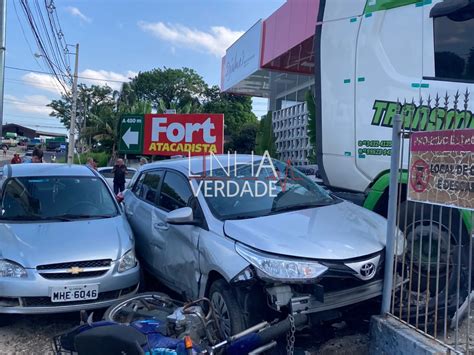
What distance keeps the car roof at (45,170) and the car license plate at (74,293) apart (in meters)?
2.11

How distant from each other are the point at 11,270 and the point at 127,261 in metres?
1.06

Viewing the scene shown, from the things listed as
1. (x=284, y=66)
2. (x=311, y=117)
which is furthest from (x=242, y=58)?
(x=311, y=117)

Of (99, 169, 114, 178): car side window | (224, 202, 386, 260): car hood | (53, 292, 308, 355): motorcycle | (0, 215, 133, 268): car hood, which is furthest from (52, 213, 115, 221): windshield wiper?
(99, 169, 114, 178): car side window

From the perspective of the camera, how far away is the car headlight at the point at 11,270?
3.94 metres

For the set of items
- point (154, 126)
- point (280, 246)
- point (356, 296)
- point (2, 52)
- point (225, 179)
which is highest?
point (2, 52)

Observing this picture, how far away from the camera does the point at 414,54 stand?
431 centimetres

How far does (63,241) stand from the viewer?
4.31 m

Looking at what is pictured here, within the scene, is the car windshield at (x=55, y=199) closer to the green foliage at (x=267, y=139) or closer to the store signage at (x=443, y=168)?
the store signage at (x=443, y=168)

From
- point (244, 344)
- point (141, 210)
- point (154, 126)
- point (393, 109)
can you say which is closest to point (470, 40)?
point (393, 109)

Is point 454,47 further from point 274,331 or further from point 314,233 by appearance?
point 274,331

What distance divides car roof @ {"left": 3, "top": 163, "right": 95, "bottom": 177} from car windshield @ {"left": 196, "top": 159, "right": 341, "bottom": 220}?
2.27 m

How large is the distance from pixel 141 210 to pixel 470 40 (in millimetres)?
4030

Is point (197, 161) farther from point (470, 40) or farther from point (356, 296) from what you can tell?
point (470, 40)

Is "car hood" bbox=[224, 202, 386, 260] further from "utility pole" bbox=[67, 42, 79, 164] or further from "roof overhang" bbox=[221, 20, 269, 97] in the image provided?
"utility pole" bbox=[67, 42, 79, 164]
